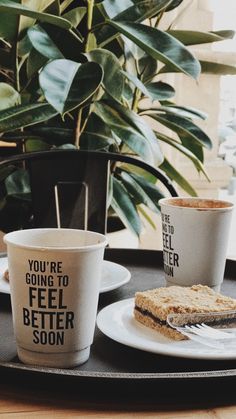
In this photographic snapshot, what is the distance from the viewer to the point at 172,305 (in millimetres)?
742

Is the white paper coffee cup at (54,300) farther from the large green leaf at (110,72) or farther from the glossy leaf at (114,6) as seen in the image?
the glossy leaf at (114,6)

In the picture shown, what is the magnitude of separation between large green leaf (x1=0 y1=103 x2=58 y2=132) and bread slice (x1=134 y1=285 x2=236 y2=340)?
2.81 ft

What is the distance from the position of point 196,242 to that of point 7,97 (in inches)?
36.6

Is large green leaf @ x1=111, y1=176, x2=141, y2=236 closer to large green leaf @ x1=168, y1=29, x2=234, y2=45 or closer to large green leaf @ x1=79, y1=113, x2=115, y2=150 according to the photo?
large green leaf @ x1=79, y1=113, x2=115, y2=150

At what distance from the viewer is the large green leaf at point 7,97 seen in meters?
1.69

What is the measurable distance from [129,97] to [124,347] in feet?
4.47

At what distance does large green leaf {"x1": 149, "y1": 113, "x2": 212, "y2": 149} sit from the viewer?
6.49 ft

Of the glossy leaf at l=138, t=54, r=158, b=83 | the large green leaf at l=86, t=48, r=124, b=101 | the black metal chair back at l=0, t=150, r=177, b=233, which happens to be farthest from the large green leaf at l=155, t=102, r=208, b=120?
the black metal chair back at l=0, t=150, r=177, b=233

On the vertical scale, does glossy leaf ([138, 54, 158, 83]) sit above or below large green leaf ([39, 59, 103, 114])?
above

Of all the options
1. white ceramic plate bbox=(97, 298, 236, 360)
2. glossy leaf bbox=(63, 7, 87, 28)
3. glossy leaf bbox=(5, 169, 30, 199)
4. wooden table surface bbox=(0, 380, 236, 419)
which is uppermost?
glossy leaf bbox=(63, 7, 87, 28)

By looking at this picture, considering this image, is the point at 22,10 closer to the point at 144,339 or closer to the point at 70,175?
the point at 70,175

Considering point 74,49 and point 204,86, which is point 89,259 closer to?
point 74,49

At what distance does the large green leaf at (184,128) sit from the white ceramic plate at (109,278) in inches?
37.4

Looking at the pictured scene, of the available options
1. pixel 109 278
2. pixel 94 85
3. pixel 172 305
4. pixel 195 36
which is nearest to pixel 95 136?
pixel 195 36
